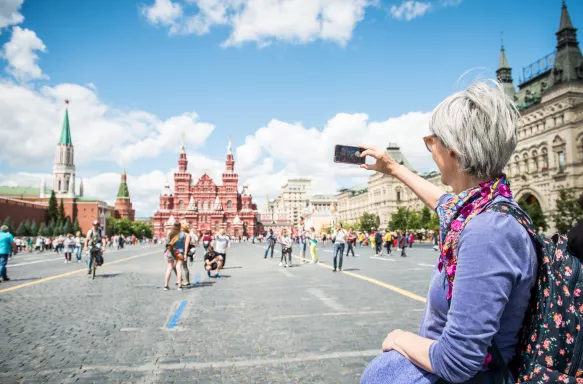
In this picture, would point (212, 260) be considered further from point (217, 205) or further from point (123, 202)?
point (123, 202)

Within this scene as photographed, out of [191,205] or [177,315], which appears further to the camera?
[191,205]

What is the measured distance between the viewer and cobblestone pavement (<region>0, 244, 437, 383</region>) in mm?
4180

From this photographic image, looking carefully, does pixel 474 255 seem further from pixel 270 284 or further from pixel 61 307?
pixel 270 284

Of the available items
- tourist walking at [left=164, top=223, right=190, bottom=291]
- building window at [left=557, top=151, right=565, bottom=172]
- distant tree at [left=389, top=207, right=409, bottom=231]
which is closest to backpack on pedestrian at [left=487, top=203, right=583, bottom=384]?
tourist walking at [left=164, top=223, right=190, bottom=291]

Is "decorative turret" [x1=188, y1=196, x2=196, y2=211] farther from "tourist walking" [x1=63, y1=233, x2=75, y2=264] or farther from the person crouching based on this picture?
the person crouching

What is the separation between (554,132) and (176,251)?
4402 cm

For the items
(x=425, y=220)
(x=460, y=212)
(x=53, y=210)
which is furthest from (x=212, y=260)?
(x=53, y=210)

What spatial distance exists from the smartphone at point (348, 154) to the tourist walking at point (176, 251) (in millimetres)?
A: 8977

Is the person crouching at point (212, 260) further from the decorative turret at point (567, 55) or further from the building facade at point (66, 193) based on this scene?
the building facade at point (66, 193)

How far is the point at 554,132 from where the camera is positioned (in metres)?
42.3

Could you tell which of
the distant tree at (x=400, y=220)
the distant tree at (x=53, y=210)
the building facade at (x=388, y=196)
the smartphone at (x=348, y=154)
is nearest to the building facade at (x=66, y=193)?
the distant tree at (x=53, y=210)

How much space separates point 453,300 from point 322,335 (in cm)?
454

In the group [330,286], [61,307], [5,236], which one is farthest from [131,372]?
[5,236]

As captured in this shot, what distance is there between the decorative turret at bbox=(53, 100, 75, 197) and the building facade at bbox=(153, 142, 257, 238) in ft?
139
